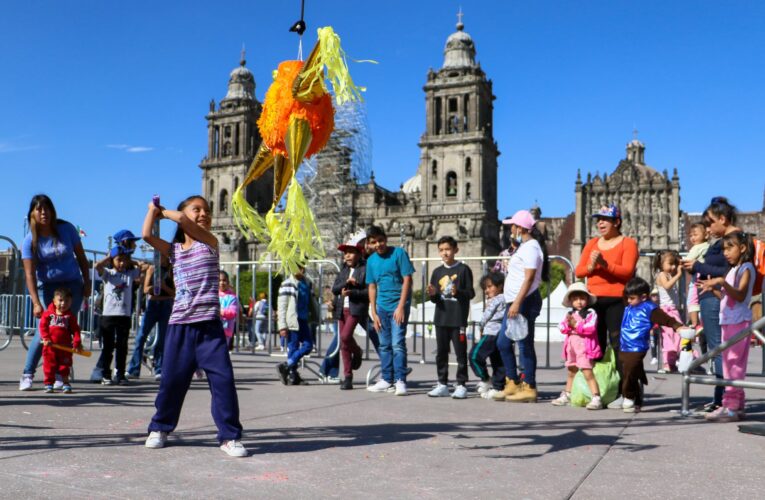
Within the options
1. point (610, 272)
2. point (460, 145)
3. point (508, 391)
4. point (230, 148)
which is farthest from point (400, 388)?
point (230, 148)

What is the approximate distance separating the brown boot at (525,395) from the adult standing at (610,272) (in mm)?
657

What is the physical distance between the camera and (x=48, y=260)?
20.3ft

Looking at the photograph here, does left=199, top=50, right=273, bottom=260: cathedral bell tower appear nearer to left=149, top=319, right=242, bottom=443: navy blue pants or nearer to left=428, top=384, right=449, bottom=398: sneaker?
left=428, top=384, right=449, bottom=398: sneaker

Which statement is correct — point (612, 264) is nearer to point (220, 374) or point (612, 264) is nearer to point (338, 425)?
point (338, 425)

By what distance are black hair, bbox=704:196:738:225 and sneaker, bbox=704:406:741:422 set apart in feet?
4.77

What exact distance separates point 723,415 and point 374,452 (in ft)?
10.1

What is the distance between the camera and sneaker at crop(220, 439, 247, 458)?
3631 mm

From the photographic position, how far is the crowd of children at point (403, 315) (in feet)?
13.0

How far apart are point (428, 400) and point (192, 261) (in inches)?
120

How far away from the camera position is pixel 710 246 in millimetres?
5875

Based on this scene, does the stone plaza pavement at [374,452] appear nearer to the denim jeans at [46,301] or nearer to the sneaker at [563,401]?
the sneaker at [563,401]

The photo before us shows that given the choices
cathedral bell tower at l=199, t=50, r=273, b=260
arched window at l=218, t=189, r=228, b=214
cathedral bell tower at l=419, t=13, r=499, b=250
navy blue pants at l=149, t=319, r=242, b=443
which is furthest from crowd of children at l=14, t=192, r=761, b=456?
arched window at l=218, t=189, r=228, b=214

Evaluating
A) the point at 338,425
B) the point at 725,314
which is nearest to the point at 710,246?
the point at 725,314

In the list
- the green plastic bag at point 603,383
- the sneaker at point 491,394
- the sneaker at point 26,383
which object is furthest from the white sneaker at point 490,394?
the sneaker at point 26,383
